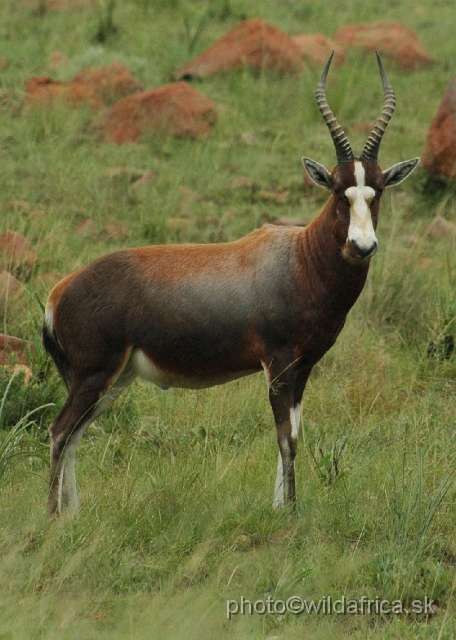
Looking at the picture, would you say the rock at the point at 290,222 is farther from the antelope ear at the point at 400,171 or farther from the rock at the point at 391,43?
the rock at the point at 391,43

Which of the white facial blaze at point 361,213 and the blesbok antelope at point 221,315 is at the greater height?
the white facial blaze at point 361,213

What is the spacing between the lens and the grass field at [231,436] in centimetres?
489

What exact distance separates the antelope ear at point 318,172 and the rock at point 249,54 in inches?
306

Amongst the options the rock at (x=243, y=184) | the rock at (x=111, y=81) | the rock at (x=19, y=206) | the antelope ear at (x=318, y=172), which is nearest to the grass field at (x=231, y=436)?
the rock at (x=19, y=206)

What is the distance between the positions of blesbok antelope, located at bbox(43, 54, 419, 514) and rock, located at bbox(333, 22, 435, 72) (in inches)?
346

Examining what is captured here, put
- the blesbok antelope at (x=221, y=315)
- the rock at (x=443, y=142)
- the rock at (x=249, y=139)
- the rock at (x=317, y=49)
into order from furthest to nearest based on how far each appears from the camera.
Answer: the rock at (x=317, y=49), the rock at (x=249, y=139), the rock at (x=443, y=142), the blesbok antelope at (x=221, y=315)

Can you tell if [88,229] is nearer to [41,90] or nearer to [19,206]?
[19,206]

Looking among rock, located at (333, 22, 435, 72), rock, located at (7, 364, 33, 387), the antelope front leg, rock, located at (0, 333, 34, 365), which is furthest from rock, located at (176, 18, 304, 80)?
the antelope front leg

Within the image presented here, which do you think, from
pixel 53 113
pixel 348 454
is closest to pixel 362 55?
pixel 53 113

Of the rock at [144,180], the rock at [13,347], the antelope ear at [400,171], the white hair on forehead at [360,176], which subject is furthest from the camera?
the rock at [144,180]

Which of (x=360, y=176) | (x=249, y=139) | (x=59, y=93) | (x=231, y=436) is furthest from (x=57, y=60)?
(x=360, y=176)

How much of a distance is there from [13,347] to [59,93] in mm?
5379

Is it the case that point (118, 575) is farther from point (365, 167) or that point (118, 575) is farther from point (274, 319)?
point (365, 167)

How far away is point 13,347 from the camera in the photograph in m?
7.38
